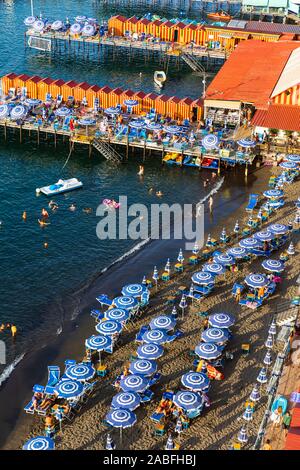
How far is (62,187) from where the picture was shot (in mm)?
73812

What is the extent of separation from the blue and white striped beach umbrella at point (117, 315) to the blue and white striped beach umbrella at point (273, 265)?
12090mm

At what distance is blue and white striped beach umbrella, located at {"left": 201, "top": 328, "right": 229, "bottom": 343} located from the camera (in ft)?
157

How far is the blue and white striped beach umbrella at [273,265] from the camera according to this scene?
183 ft

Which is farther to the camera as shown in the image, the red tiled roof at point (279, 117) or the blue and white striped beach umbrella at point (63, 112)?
the blue and white striped beach umbrella at point (63, 112)

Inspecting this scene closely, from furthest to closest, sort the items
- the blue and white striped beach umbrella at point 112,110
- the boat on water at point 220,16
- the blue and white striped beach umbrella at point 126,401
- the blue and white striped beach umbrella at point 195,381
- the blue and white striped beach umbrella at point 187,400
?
1. the boat on water at point 220,16
2. the blue and white striped beach umbrella at point 112,110
3. the blue and white striped beach umbrella at point 195,381
4. the blue and white striped beach umbrella at point 126,401
5. the blue and white striped beach umbrella at point 187,400

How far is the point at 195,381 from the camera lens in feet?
144

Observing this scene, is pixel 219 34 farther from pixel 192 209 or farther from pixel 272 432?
pixel 272 432

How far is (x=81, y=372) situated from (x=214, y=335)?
9448 mm

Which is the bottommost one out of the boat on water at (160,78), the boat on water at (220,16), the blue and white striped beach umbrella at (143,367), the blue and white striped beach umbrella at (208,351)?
the blue and white striped beach umbrella at (143,367)

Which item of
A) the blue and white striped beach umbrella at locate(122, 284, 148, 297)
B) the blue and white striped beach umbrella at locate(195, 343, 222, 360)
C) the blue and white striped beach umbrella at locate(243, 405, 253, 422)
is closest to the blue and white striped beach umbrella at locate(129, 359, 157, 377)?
the blue and white striped beach umbrella at locate(195, 343, 222, 360)

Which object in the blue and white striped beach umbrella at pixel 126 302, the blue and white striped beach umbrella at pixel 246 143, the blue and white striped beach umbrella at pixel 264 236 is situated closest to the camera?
the blue and white striped beach umbrella at pixel 126 302

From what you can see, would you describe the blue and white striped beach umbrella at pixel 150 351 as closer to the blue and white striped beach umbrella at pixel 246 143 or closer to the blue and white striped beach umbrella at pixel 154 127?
the blue and white striped beach umbrella at pixel 246 143

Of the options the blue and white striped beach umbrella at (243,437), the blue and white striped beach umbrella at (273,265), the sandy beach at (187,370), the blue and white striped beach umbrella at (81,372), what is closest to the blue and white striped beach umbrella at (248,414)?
the sandy beach at (187,370)

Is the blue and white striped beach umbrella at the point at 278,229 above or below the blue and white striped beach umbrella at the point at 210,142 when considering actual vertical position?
below
